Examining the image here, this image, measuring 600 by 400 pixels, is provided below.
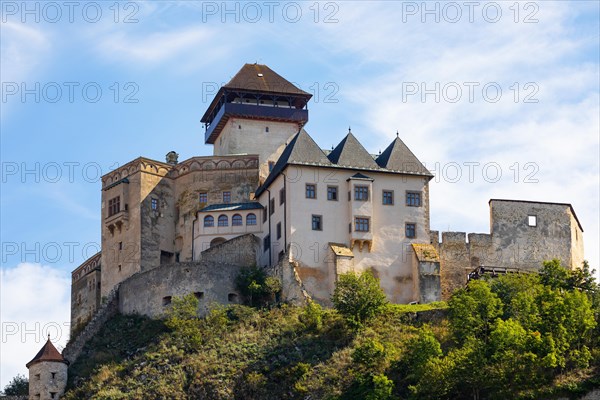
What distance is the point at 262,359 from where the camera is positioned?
86.2 m

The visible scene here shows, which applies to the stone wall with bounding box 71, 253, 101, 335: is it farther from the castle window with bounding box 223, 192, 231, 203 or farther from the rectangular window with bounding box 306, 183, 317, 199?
the rectangular window with bounding box 306, 183, 317, 199

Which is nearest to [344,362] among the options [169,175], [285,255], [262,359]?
[262,359]

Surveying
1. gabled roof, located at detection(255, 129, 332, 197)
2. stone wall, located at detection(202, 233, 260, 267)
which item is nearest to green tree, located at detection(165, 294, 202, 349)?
stone wall, located at detection(202, 233, 260, 267)

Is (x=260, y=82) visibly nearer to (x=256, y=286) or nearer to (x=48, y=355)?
(x=256, y=286)

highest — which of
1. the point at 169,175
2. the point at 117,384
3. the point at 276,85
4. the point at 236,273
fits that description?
the point at 276,85

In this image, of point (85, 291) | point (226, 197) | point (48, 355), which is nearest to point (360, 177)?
point (226, 197)

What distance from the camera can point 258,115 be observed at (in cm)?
10638

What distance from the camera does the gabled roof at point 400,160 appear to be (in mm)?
97125

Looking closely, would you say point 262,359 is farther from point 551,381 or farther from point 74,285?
point 74,285

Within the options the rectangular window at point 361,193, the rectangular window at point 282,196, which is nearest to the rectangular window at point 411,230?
the rectangular window at point 361,193

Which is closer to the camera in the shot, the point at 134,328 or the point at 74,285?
the point at 134,328

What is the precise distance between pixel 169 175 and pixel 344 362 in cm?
2551

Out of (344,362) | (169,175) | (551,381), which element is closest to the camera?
(551,381)

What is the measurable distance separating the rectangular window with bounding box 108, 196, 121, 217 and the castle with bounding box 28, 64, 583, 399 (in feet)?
0.39
